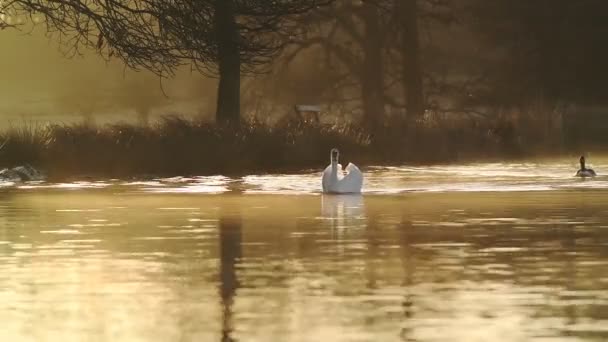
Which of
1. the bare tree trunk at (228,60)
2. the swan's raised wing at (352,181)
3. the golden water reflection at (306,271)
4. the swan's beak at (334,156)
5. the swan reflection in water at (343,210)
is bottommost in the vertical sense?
the golden water reflection at (306,271)

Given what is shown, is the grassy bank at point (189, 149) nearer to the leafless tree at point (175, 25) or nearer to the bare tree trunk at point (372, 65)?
the leafless tree at point (175, 25)

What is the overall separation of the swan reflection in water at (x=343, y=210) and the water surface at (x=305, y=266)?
36 mm

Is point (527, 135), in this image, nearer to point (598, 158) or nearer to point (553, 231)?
point (598, 158)

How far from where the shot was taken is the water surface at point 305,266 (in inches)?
497

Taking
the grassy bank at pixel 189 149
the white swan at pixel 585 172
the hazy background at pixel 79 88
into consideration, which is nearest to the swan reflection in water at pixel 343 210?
the white swan at pixel 585 172

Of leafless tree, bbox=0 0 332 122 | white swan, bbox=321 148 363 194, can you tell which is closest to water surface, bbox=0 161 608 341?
white swan, bbox=321 148 363 194

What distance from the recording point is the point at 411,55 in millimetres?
64625

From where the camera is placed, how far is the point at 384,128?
46.5 meters

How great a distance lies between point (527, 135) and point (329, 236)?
1287 inches

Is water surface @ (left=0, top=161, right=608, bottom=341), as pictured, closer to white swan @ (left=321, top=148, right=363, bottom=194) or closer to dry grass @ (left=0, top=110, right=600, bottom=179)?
white swan @ (left=321, top=148, right=363, bottom=194)

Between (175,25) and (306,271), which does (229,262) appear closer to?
(306,271)

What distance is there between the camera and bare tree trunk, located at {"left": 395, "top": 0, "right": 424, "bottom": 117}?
63.7 metres

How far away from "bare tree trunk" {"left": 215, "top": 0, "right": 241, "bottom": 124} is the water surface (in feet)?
29.9

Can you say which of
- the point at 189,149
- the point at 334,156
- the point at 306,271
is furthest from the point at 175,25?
the point at 306,271
